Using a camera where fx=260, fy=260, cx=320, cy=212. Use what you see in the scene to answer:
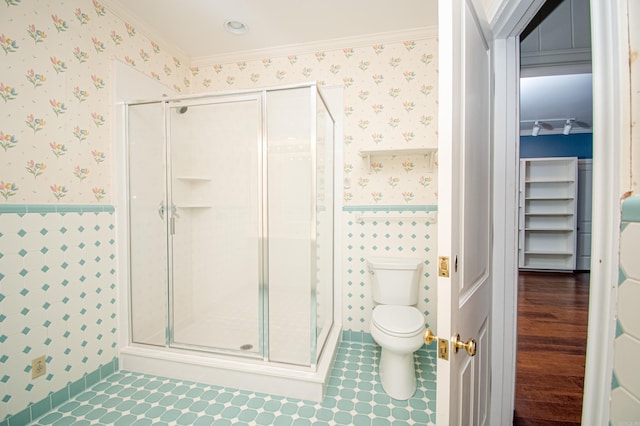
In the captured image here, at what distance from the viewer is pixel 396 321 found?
1639 mm

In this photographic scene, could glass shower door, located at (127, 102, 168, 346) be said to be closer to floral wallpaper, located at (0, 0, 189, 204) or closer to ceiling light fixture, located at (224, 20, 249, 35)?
floral wallpaper, located at (0, 0, 189, 204)

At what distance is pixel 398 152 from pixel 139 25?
7.14ft

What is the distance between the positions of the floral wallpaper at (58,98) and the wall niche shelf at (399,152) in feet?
6.03

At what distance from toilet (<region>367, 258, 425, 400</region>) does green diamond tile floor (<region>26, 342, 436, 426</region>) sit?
0.09m

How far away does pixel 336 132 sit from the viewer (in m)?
2.26

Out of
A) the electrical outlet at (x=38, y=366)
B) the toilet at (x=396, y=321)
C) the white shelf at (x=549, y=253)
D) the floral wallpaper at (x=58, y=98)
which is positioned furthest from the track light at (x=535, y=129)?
the electrical outlet at (x=38, y=366)

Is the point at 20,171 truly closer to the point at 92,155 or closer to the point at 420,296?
the point at 92,155

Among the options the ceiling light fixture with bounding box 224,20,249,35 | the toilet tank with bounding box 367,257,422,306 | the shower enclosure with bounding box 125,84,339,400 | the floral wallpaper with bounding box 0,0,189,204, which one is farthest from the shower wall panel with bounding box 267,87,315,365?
the floral wallpaper with bounding box 0,0,189,204

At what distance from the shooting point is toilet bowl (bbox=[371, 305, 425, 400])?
1.52 metres

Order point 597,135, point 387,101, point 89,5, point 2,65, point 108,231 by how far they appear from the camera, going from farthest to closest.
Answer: point 387,101 → point 108,231 → point 89,5 → point 2,65 → point 597,135

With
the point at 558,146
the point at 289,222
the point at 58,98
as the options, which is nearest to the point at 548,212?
the point at 558,146

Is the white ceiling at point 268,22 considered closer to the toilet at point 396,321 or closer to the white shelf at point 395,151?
the white shelf at point 395,151

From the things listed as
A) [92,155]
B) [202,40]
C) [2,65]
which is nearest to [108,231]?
[92,155]

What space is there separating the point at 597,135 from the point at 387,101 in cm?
174
